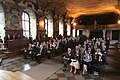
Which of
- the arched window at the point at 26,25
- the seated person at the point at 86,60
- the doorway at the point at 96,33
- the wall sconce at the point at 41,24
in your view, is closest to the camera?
the seated person at the point at 86,60

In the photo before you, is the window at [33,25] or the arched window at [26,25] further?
the window at [33,25]

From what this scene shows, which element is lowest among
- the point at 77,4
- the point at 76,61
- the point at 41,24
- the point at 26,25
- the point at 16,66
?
the point at 16,66

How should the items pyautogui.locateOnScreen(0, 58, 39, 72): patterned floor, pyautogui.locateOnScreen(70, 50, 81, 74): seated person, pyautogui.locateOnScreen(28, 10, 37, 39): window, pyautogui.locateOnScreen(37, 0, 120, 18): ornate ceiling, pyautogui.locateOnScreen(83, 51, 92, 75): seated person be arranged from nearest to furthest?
1. pyautogui.locateOnScreen(83, 51, 92, 75): seated person
2. pyautogui.locateOnScreen(70, 50, 81, 74): seated person
3. pyautogui.locateOnScreen(0, 58, 39, 72): patterned floor
4. pyautogui.locateOnScreen(28, 10, 37, 39): window
5. pyautogui.locateOnScreen(37, 0, 120, 18): ornate ceiling

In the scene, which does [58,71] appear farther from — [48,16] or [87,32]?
[87,32]

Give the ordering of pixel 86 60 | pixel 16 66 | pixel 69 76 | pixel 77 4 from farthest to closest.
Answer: pixel 77 4
pixel 16 66
pixel 86 60
pixel 69 76

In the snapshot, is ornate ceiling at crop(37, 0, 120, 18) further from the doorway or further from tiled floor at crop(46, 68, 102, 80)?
tiled floor at crop(46, 68, 102, 80)

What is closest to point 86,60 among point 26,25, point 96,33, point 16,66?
point 16,66

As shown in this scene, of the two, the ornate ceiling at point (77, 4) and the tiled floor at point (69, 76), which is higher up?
the ornate ceiling at point (77, 4)

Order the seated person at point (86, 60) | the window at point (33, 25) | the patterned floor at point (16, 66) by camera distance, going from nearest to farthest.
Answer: the seated person at point (86, 60) < the patterned floor at point (16, 66) < the window at point (33, 25)

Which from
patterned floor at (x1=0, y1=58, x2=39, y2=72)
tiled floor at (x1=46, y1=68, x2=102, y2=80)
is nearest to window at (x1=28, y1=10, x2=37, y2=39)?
patterned floor at (x1=0, y1=58, x2=39, y2=72)

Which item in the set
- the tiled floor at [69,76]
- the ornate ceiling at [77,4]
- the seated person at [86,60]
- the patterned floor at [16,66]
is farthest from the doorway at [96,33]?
the tiled floor at [69,76]

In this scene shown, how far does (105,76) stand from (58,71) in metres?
2.14

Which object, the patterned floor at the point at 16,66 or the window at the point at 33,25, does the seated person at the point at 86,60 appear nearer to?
the patterned floor at the point at 16,66

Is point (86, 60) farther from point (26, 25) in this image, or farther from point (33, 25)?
point (26, 25)
